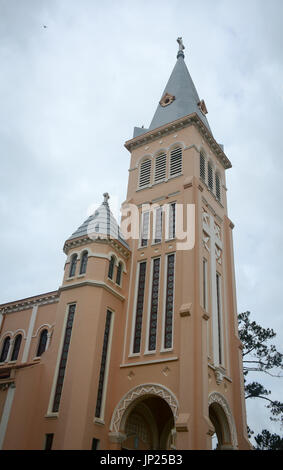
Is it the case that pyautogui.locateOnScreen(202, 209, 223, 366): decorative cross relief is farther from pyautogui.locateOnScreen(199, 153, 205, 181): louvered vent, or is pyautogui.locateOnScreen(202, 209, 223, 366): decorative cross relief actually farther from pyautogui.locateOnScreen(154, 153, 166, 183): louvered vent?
pyautogui.locateOnScreen(154, 153, 166, 183): louvered vent

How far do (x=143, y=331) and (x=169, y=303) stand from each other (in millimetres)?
1849

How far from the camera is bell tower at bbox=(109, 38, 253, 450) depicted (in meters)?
19.1

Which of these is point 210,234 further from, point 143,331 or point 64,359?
point 64,359

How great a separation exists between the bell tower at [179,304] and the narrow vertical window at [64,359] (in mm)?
2667

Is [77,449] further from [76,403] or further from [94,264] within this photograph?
[94,264]

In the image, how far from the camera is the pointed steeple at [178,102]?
102ft

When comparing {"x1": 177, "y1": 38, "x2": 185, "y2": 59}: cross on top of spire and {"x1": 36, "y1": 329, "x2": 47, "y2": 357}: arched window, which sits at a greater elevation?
{"x1": 177, "y1": 38, "x2": 185, "y2": 59}: cross on top of spire

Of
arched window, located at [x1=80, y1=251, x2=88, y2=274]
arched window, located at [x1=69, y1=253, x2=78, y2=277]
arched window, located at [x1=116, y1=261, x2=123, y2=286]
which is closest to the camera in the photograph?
arched window, located at [x1=80, y1=251, x2=88, y2=274]

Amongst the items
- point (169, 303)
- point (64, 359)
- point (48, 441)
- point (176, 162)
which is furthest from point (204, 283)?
point (48, 441)

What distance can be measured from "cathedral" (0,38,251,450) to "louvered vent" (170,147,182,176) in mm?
85

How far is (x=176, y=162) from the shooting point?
27.5 metres

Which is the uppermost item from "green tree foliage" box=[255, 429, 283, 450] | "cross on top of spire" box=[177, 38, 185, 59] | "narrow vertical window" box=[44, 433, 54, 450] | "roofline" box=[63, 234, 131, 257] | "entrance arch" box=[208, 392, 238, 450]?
"cross on top of spire" box=[177, 38, 185, 59]

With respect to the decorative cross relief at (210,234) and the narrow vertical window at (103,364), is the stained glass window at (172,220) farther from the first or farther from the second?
the narrow vertical window at (103,364)

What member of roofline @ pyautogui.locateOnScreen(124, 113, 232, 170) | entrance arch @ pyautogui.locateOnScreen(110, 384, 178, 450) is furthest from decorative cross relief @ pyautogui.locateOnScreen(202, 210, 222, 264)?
entrance arch @ pyautogui.locateOnScreen(110, 384, 178, 450)
